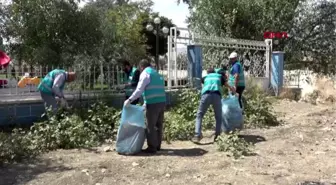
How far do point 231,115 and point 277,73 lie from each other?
7.70 meters

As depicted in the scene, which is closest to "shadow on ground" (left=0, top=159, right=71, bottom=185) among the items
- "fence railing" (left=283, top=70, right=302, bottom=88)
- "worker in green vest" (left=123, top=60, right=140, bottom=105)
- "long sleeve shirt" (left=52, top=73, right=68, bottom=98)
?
"long sleeve shirt" (left=52, top=73, right=68, bottom=98)

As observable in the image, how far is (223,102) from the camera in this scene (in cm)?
825

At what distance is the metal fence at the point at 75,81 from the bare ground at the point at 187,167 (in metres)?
2.25

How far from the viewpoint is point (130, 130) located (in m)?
Result: 6.61

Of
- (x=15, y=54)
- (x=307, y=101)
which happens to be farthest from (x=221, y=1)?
(x=15, y=54)

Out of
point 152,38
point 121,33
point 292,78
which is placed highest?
point 152,38

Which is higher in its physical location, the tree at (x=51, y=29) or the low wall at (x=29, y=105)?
the tree at (x=51, y=29)

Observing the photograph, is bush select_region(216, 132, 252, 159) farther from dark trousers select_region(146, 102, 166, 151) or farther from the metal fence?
the metal fence

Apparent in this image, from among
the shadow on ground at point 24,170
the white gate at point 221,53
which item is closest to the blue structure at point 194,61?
the white gate at point 221,53

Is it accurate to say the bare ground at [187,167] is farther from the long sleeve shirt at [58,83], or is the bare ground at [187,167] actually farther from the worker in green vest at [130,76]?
the worker in green vest at [130,76]

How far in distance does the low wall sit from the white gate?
2.71 meters

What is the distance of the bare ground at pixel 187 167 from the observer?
5418mm

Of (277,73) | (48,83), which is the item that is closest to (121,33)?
(277,73)

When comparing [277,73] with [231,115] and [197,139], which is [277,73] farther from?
[197,139]
